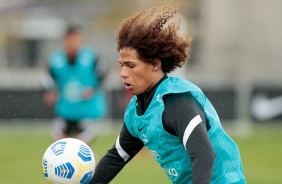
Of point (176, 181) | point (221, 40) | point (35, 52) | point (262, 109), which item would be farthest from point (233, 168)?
point (35, 52)

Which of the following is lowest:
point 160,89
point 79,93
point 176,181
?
point 79,93

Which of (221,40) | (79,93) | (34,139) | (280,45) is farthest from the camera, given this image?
(221,40)

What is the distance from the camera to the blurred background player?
1224cm

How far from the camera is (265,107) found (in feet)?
65.9

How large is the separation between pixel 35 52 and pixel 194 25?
220 inches

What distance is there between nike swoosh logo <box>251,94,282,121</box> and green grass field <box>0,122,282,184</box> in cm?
26

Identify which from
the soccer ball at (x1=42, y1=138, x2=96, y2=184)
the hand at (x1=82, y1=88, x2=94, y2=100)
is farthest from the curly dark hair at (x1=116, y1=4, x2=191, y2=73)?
the hand at (x1=82, y1=88, x2=94, y2=100)

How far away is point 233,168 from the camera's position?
5.34 metres

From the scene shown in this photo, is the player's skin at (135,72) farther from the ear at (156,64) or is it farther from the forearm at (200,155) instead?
the forearm at (200,155)

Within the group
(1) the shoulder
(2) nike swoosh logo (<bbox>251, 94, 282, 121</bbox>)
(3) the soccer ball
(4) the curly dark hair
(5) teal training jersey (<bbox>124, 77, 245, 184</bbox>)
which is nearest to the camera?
(1) the shoulder

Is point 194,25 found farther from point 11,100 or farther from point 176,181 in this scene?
point 176,181

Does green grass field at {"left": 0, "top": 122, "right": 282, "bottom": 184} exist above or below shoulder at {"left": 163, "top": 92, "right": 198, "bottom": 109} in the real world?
below

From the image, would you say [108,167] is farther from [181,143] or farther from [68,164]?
[181,143]

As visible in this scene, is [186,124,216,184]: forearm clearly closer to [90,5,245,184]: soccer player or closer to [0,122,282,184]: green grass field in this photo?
[90,5,245,184]: soccer player
